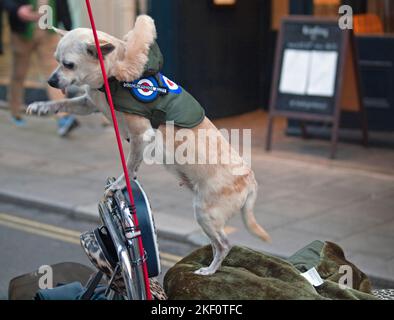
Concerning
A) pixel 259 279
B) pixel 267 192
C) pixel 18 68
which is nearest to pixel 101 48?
pixel 259 279

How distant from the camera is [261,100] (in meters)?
11.5

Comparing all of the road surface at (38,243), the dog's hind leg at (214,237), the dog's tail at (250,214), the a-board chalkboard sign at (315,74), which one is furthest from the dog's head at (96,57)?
the a-board chalkboard sign at (315,74)

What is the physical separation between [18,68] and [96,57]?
766cm

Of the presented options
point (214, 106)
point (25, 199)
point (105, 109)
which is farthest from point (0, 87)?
point (105, 109)

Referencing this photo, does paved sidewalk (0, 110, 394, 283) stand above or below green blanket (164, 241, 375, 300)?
below

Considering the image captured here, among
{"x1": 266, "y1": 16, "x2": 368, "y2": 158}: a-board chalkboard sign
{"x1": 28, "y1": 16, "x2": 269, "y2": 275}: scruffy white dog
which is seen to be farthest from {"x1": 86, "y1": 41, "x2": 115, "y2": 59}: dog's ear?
{"x1": 266, "y1": 16, "x2": 368, "y2": 158}: a-board chalkboard sign

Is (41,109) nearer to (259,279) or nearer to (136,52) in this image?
(136,52)

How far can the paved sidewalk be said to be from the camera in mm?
6574

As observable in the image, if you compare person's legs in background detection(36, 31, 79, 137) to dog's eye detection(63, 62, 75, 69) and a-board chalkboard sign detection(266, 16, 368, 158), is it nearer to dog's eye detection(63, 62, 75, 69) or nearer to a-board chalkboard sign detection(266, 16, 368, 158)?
a-board chalkboard sign detection(266, 16, 368, 158)

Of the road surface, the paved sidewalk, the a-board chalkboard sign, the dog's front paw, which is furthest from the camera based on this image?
the a-board chalkboard sign

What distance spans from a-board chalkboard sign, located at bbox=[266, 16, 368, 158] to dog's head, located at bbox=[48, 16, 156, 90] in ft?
19.4

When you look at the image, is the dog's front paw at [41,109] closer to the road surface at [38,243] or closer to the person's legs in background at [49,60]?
the road surface at [38,243]

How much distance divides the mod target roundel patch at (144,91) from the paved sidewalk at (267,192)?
3077 mm

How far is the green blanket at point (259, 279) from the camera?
10.6ft
